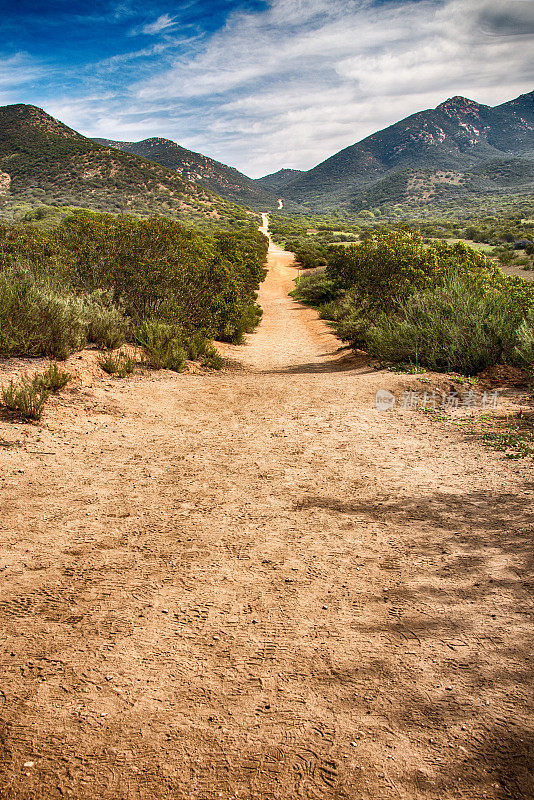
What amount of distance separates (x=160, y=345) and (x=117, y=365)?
133cm

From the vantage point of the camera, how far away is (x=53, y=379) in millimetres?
6930

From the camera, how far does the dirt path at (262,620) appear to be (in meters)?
2.11

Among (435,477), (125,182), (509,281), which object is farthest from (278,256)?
(435,477)

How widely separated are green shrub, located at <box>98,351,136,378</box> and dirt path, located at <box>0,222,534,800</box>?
2.58 metres

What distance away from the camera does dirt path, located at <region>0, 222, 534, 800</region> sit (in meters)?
2.11

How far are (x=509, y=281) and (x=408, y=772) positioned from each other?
34.2 ft

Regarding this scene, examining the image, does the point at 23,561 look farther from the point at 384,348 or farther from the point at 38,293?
the point at 384,348

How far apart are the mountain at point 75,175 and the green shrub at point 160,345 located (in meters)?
46.7

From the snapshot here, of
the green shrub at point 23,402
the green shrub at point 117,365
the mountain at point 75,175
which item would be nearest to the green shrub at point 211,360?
the green shrub at point 117,365

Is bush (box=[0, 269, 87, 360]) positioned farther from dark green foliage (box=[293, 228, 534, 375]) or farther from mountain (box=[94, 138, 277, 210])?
mountain (box=[94, 138, 277, 210])

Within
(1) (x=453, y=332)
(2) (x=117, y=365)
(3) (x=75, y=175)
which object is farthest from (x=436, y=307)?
(3) (x=75, y=175)

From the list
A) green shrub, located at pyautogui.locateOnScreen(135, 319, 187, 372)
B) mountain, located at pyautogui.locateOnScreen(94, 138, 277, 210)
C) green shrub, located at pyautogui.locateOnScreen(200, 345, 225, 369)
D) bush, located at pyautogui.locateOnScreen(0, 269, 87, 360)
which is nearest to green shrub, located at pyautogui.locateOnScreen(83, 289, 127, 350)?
green shrub, located at pyautogui.locateOnScreen(135, 319, 187, 372)

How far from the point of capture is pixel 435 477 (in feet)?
16.9

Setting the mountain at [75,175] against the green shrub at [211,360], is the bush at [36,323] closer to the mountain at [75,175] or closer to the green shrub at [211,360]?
the green shrub at [211,360]
